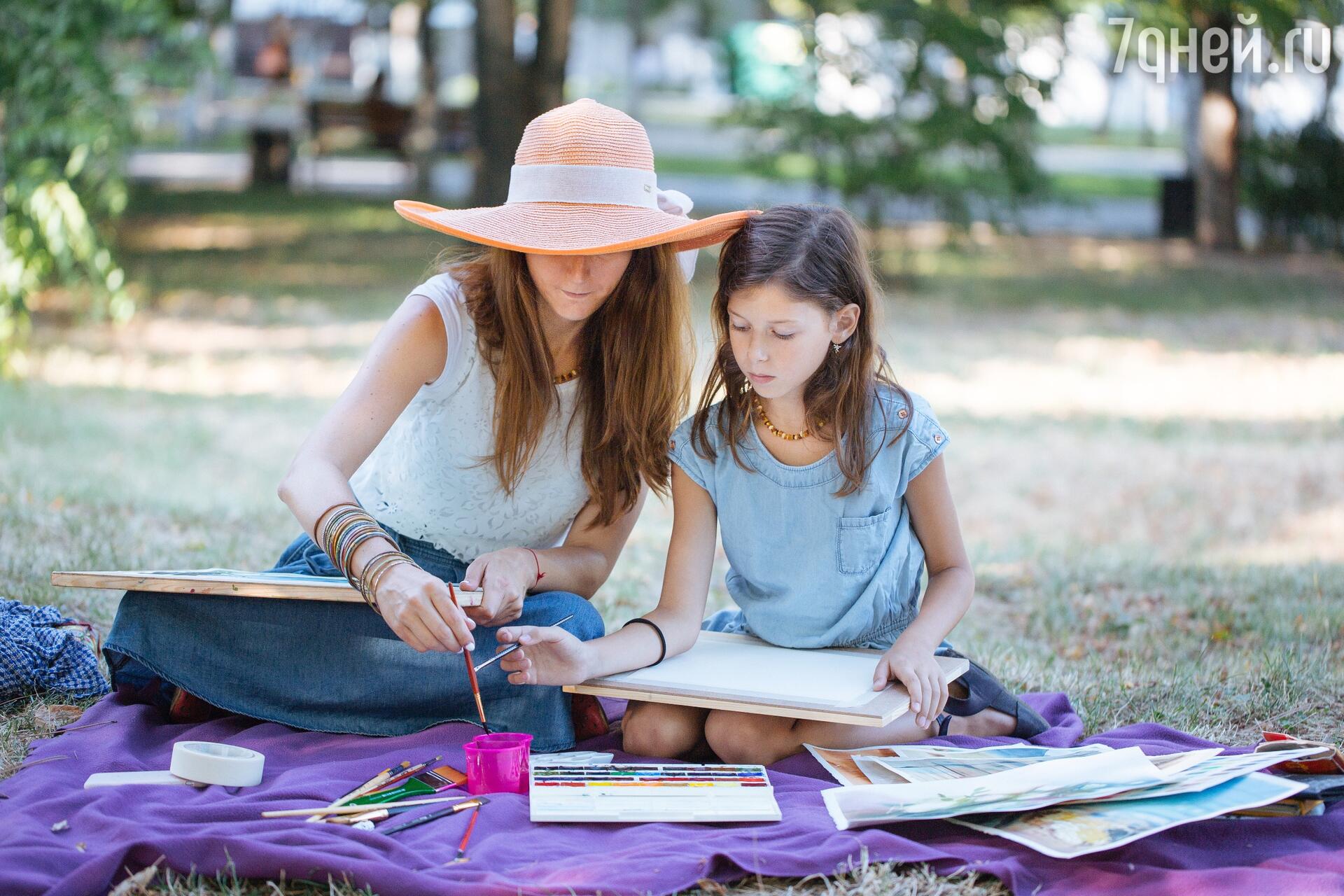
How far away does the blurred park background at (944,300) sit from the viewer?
418 cm

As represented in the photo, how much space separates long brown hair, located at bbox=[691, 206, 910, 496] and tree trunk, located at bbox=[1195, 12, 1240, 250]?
409 inches

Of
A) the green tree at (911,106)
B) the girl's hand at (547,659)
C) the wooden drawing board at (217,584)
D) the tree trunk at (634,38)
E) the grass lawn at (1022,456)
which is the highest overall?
the tree trunk at (634,38)

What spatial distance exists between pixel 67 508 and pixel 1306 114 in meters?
13.4

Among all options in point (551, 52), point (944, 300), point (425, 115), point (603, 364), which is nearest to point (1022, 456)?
point (603, 364)

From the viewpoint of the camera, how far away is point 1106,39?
1586 centimetres

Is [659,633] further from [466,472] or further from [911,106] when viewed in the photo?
[911,106]

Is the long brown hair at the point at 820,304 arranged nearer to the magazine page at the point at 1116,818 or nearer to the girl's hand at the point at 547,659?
the girl's hand at the point at 547,659

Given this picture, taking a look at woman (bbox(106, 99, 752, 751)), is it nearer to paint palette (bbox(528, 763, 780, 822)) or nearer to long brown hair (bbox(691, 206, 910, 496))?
long brown hair (bbox(691, 206, 910, 496))

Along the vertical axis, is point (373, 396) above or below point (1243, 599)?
above

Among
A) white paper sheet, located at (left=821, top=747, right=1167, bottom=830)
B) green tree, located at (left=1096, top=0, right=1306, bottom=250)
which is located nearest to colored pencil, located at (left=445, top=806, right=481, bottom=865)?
white paper sheet, located at (left=821, top=747, right=1167, bottom=830)

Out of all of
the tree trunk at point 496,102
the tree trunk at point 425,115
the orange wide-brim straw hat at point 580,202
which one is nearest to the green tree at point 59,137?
the tree trunk at point 496,102

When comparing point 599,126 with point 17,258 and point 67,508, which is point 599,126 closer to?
point 67,508

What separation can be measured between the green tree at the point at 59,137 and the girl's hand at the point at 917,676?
225 inches

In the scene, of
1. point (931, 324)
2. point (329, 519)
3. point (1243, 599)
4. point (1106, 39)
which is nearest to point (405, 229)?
point (931, 324)
